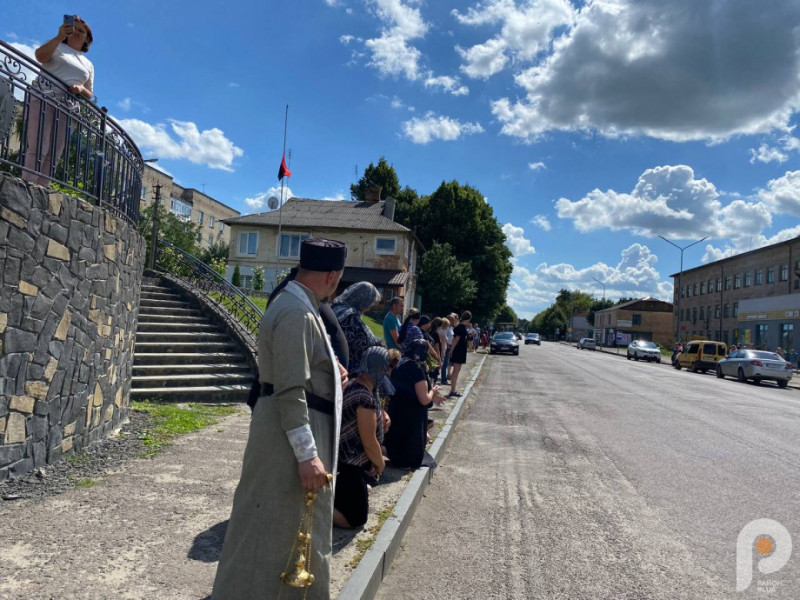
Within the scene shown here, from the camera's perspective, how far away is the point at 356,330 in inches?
191

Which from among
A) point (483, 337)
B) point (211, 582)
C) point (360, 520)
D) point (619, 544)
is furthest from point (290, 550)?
point (483, 337)

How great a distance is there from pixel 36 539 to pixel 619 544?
412cm

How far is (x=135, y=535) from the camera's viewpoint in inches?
154

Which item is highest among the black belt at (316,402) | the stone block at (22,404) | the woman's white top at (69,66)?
the woman's white top at (69,66)

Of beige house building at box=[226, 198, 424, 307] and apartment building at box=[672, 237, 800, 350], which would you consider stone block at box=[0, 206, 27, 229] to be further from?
apartment building at box=[672, 237, 800, 350]

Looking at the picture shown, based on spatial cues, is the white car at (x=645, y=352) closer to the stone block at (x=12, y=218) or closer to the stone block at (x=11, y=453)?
the stone block at (x=11, y=453)

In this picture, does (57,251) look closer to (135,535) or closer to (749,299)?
(135,535)

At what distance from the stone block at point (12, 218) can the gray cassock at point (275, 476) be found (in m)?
3.13

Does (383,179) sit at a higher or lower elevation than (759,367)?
higher

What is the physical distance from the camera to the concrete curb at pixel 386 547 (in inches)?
132

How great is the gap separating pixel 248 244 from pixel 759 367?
2990cm

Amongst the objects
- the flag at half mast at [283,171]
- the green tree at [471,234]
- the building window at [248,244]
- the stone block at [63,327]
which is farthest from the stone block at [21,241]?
the green tree at [471,234]

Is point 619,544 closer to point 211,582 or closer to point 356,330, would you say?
point 356,330

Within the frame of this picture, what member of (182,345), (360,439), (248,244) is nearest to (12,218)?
(360,439)
